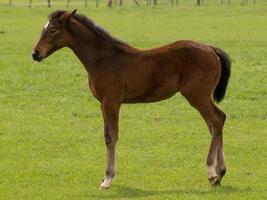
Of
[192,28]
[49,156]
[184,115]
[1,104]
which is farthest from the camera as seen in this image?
[192,28]

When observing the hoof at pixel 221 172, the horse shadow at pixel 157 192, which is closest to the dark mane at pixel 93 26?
the horse shadow at pixel 157 192

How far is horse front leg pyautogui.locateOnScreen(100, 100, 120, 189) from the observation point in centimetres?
1041

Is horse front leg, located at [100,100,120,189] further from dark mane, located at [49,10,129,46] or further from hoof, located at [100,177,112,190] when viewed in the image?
dark mane, located at [49,10,129,46]

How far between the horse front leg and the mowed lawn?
0.73 feet

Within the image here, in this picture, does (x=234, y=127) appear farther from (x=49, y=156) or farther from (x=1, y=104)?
(x=1, y=104)

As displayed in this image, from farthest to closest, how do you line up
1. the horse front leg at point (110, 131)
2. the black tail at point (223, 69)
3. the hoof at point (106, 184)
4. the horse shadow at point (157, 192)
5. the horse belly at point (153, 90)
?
the black tail at point (223, 69) → the horse belly at point (153, 90) → the horse front leg at point (110, 131) → the hoof at point (106, 184) → the horse shadow at point (157, 192)

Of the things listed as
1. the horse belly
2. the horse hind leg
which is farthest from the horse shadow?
the horse belly

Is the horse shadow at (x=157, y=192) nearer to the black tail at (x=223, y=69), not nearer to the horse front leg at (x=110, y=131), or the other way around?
the horse front leg at (x=110, y=131)

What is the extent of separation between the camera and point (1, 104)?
1773 cm

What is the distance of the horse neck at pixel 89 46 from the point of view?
1062 cm

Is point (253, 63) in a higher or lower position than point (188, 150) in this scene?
lower

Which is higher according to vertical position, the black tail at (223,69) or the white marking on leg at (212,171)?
the black tail at (223,69)

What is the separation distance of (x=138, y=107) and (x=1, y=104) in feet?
9.64

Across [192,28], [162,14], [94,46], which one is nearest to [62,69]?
[94,46]
